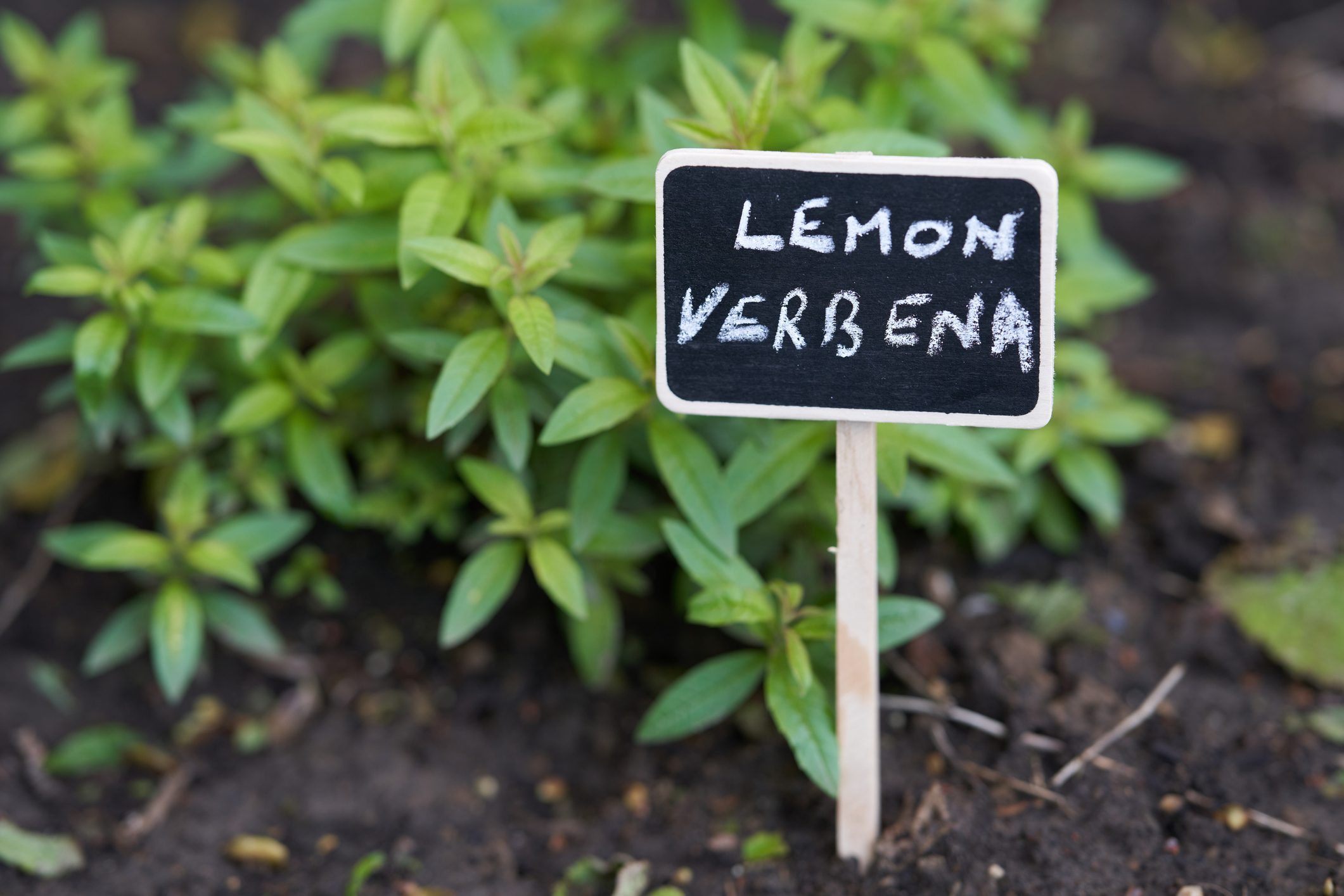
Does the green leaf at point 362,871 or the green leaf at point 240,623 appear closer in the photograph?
the green leaf at point 362,871

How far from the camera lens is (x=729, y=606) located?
206cm

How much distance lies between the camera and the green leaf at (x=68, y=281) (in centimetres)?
236

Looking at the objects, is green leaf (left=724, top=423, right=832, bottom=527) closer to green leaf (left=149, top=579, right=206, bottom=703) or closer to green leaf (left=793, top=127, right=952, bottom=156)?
green leaf (left=793, top=127, right=952, bottom=156)

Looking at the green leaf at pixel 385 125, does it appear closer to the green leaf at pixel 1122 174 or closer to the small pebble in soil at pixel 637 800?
the small pebble in soil at pixel 637 800

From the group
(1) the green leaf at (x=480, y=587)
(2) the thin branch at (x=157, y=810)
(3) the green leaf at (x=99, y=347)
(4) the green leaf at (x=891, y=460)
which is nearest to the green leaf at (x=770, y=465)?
(4) the green leaf at (x=891, y=460)

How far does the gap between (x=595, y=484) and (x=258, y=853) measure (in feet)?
3.36

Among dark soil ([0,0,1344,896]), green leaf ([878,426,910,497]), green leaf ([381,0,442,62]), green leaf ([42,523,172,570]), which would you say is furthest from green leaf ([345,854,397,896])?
green leaf ([381,0,442,62])

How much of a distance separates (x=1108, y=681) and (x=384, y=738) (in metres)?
1.62

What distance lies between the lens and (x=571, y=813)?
98.4 inches

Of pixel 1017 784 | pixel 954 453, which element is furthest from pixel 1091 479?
pixel 1017 784

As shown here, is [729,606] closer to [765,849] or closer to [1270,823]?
[765,849]

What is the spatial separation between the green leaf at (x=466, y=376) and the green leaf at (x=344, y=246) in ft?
1.28

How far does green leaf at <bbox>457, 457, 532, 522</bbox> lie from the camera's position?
2.34 meters

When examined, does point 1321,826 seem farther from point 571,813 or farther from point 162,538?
point 162,538
